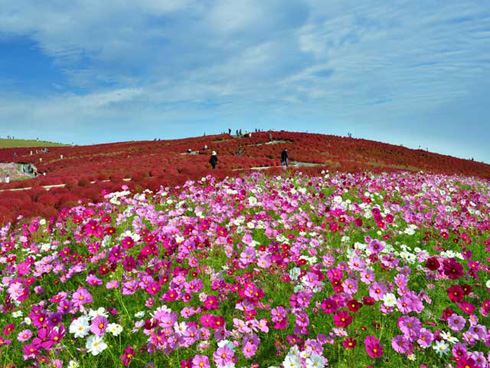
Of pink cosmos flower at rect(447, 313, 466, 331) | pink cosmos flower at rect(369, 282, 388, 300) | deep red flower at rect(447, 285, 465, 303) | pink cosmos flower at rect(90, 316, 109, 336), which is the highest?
deep red flower at rect(447, 285, 465, 303)

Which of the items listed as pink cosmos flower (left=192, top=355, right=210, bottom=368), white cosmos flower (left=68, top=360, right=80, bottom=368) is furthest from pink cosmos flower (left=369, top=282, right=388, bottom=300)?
white cosmos flower (left=68, top=360, right=80, bottom=368)

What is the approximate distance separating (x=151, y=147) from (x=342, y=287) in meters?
45.9

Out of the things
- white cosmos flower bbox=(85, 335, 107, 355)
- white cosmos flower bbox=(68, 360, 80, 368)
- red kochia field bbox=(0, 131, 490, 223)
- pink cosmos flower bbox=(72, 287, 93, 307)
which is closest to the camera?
white cosmos flower bbox=(85, 335, 107, 355)

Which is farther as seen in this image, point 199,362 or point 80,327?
point 80,327

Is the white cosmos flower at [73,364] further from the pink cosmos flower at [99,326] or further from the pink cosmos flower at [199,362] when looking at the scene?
the pink cosmos flower at [199,362]

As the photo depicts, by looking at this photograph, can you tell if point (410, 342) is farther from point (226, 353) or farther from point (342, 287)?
point (226, 353)

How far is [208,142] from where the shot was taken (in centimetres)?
4681

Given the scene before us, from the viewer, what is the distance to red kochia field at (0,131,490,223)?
1098 cm

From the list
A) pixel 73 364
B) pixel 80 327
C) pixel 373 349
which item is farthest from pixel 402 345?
pixel 73 364

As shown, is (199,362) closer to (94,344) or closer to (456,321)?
(94,344)

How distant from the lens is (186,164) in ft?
75.5

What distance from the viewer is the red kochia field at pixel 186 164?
10984mm

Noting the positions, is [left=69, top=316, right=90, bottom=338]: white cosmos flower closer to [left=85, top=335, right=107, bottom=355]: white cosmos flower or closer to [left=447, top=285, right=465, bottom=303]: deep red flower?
[left=85, top=335, right=107, bottom=355]: white cosmos flower

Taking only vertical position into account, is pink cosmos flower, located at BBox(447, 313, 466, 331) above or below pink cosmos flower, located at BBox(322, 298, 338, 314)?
below
